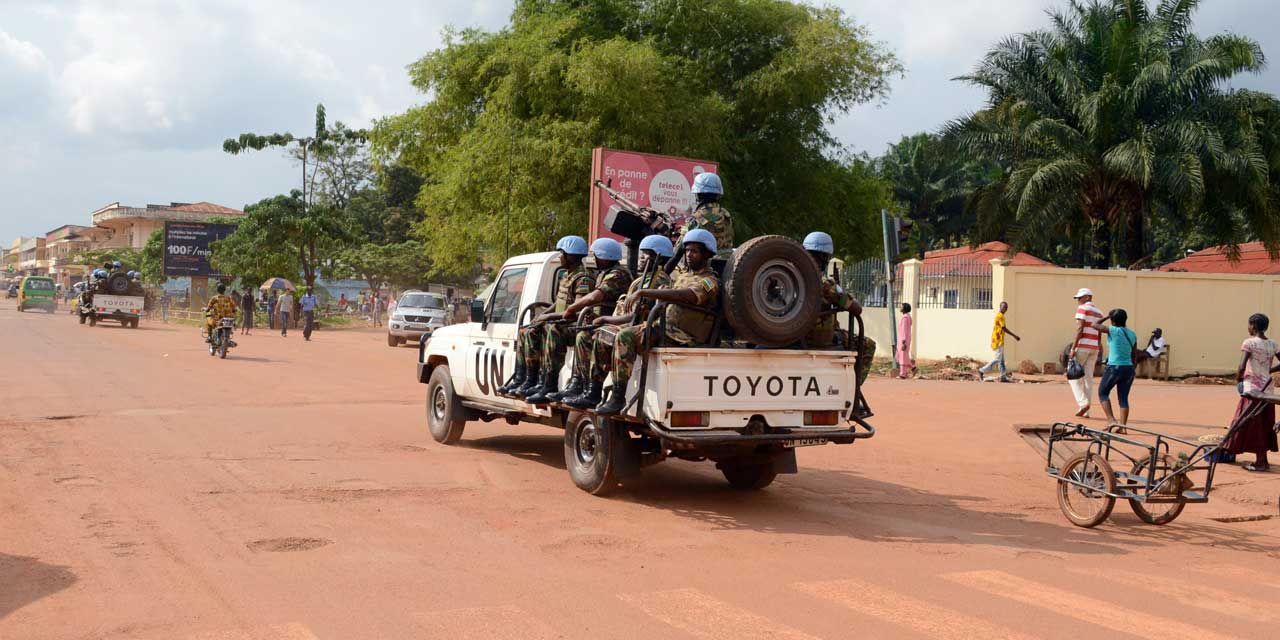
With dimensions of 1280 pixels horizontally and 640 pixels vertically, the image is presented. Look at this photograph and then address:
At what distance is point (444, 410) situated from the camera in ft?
37.4

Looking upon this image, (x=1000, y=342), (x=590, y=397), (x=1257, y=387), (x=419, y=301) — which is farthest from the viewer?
(x=419, y=301)

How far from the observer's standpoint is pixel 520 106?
1156 inches

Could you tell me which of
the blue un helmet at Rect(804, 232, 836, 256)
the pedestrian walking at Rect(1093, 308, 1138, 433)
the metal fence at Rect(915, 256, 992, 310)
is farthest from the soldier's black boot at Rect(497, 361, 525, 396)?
the metal fence at Rect(915, 256, 992, 310)

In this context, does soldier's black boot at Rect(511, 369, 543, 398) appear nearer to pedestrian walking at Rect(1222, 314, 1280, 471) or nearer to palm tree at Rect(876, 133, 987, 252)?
pedestrian walking at Rect(1222, 314, 1280, 471)

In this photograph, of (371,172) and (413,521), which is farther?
(371,172)

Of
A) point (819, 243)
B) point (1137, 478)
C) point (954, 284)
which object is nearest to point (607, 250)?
point (819, 243)

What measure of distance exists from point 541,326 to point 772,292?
7.09ft

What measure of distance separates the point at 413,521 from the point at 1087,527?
493cm

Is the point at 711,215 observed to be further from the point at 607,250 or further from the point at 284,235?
the point at 284,235

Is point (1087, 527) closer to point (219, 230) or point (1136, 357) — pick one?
point (1136, 357)

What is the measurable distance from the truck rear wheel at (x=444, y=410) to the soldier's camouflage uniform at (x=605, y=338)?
304 centimetres

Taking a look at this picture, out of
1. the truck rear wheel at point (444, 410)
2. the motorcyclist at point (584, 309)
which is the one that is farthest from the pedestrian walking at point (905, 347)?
the motorcyclist at point (584, 309)

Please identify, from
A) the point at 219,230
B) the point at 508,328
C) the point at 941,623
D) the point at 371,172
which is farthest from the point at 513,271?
the point at 371,172

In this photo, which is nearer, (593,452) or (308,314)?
(593,452)
